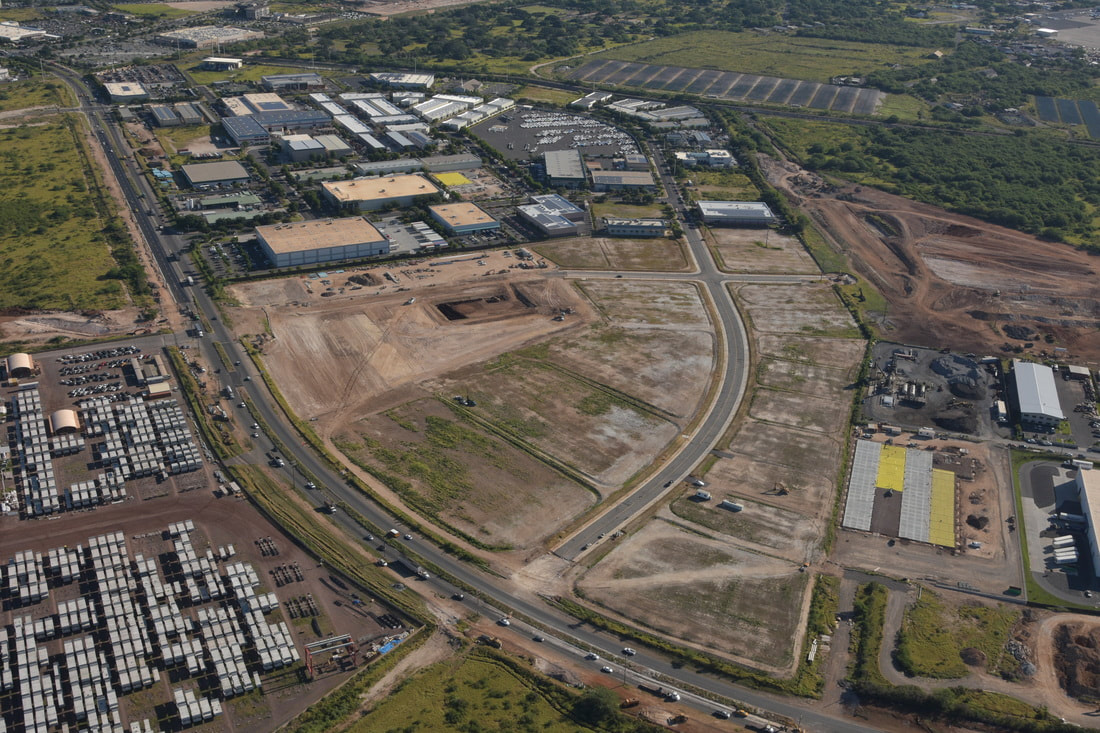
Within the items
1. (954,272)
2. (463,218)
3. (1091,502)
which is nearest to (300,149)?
(463,218)

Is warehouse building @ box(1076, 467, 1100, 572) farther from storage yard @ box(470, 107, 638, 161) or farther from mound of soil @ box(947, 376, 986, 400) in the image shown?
storage yard @ box(470, 107, 638, 161)

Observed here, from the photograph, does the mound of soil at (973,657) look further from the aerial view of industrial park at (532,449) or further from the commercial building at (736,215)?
the commercial building at (736,215)

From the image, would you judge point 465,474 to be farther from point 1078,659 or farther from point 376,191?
point 376,191

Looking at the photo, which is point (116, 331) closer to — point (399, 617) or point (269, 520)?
point (269, 520)

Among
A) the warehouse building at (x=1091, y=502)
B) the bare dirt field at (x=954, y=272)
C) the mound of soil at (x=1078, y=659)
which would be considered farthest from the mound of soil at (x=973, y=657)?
the bare dirt field at (x=954, y=272)

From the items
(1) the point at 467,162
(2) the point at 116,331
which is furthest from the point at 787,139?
(2) the point at 116,331
